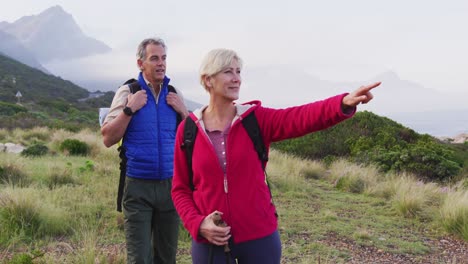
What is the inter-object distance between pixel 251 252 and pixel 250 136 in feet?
1.76

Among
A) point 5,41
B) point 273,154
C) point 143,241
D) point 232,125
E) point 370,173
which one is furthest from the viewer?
point 5,41

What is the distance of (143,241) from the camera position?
10.3 feet

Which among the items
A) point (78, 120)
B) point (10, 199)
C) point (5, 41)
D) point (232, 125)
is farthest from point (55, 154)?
point (5, 41)

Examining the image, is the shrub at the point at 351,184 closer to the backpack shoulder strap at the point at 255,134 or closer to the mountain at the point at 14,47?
the backpack shoulder strap at the point at 255,134

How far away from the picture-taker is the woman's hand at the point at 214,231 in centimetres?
207

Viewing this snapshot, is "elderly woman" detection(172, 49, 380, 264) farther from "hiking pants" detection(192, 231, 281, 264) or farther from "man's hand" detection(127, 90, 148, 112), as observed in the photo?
"man's hand" detection(127, 90, 148, 112)

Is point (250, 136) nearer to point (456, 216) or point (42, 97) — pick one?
point (456, 216)

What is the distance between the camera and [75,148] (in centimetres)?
1105

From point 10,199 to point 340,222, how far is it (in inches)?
158

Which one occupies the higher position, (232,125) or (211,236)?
(232,125)

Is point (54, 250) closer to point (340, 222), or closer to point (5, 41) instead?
point (340, 222)

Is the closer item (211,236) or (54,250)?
(211,236)

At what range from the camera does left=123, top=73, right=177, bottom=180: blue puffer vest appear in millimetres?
3162

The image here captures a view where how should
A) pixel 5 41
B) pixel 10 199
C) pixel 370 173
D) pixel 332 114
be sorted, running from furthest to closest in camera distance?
pixel 5 41
pixel 370 173
pixel 10 199
pixel 332 114
